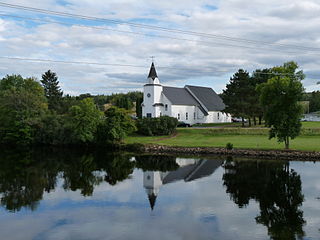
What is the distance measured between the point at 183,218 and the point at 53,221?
19.1ft

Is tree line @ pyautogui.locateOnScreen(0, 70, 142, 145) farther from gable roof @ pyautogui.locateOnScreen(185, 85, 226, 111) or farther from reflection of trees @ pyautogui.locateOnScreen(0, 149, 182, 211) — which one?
gable roof @ pyautogui.locateOnScreen(185, 85, 226, 111)

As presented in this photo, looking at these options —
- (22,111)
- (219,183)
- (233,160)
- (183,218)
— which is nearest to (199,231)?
(183,218)

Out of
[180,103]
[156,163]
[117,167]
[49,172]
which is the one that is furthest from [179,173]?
[180,103]

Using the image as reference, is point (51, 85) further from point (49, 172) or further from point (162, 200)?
point (162, 200)

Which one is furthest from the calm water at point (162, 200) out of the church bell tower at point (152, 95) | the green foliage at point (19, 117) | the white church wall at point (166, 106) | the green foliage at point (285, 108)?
the church bell tower at point (152, 95)

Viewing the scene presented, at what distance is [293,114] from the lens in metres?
31.9

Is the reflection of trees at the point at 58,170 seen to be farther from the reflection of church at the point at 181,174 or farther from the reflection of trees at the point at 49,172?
the reflection of church at the point at 181,174

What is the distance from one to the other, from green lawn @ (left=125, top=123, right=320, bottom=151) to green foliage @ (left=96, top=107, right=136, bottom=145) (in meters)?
1.96

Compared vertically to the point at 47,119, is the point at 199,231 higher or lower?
lower

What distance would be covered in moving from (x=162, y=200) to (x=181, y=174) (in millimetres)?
7420

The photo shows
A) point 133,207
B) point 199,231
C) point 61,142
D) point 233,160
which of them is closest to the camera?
point 199,231

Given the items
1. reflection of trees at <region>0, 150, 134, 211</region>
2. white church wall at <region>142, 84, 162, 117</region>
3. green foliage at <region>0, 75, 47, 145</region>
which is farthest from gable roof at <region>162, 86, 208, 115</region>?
reflection of trees at <region>0, 150, 134, 211</region>

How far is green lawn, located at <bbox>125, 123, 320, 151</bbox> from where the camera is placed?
35656mm

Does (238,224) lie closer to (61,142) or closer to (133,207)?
(133,207)
